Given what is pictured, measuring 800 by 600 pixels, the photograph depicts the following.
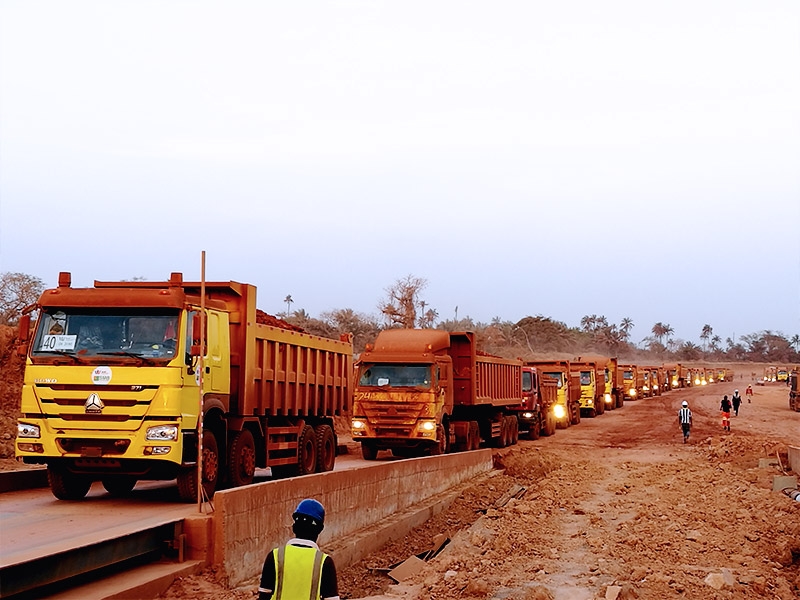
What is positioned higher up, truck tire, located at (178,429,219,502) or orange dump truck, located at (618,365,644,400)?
orange dump truck, located at (618,365,644,400)

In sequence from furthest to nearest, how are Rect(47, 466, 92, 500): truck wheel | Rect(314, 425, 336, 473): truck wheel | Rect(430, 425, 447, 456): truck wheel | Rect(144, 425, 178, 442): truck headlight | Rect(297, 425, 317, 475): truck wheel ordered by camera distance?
Rect(430, 425, 447, 456): truck wheel → Rect(314, 425, 336, 473): truck wheel → Rect(297, 425, 317, 475): truck wheel → Rect(47, 466, 92, 500): truck wheel → Rect(144, 425, 178, 442): truck headlight

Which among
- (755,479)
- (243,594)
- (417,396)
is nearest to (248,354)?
(243,594)

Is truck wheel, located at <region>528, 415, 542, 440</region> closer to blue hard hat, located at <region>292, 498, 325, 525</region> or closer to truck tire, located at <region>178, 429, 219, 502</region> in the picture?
truck tire, located at <region>178, 429, 219, 502</region>

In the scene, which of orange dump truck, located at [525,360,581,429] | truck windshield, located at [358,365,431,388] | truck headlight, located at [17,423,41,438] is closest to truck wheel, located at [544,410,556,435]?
orange dump truck, located at [525,360,581,429]

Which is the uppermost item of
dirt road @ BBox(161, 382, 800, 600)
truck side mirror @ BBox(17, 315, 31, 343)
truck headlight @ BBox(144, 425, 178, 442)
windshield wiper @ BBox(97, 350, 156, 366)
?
truck side mirror @ BBox(17, 315, 31, 343)

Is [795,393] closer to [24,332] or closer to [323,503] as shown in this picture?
[323,503]

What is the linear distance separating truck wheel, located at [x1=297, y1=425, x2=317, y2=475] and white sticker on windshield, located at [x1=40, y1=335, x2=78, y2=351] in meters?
5.68

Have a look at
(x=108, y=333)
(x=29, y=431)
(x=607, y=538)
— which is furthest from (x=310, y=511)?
(x=607, y=538)

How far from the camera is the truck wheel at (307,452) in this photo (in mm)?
16797

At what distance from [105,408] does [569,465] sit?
656 inches

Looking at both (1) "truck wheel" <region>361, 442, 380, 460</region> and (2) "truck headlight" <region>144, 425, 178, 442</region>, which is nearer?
(2) "truck headlight" <region>144, 425, 178, 442</region>

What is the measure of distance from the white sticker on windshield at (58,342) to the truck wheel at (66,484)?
1.69 metres

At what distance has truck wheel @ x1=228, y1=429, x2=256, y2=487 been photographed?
535 inches

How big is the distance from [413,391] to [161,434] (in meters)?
11.3
